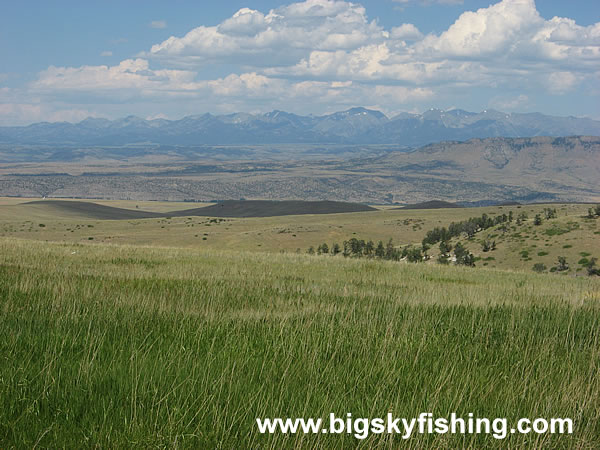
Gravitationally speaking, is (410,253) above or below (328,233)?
above

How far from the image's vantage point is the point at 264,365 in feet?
18.9

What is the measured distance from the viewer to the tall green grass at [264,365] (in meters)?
4.54

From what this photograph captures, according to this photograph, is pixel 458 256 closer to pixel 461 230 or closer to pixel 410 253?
pixel 410 253

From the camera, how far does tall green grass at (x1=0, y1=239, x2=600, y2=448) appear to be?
→ 14.9ft

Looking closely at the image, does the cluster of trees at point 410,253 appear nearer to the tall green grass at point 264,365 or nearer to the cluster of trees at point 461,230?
the cluster of trees at point 461,230

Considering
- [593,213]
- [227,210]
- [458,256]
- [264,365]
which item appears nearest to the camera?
[264,365]

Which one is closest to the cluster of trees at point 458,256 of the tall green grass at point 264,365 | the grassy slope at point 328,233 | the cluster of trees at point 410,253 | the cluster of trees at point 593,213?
the cluster of trees at point 410,253

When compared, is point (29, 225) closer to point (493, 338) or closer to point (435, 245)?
point (435, 245)

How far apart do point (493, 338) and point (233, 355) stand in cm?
342

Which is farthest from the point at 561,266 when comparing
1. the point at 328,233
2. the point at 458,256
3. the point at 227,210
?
the point at 227,210

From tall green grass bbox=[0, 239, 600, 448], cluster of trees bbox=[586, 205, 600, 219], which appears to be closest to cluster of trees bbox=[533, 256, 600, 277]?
cluster of trees bbox=[586, 205, 600, 219]

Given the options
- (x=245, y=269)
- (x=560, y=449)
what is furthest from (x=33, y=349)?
(x=245, y=269)

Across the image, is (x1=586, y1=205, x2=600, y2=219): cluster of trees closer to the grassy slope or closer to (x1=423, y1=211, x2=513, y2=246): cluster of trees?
the grassy slope

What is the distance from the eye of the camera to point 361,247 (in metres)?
67.3
